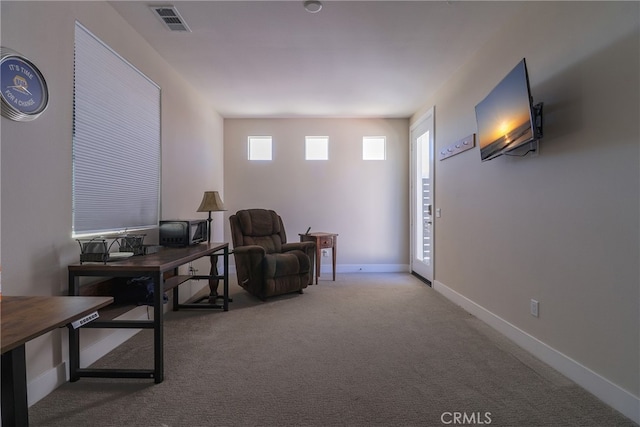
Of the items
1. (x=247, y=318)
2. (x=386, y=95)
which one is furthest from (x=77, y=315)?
(x=386, y=95)

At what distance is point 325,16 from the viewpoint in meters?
2.48

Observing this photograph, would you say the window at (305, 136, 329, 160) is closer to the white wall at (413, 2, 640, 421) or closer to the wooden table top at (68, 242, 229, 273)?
the white wall at (413, 2, 640, 421)

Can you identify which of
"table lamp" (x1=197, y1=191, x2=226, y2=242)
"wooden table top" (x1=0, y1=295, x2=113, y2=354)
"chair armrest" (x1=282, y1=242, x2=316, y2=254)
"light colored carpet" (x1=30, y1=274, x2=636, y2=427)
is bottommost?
"light colored carpet" (x1=30, y1=274, x2=636, y2=427)

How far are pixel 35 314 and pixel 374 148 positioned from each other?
4939 mm

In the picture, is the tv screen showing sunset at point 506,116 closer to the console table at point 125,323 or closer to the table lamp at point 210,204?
the console table at point 125,323

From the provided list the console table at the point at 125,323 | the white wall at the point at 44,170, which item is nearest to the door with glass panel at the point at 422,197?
the console table at the point at 125,323

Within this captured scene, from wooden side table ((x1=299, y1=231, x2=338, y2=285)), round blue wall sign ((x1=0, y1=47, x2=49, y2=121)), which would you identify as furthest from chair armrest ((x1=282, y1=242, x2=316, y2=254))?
round blue wall sign ((x1=0, y1=47, x2=49, y2=121))

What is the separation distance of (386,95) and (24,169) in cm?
372

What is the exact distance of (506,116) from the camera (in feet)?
7.53

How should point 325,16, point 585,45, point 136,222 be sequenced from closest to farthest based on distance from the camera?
point 585,45, point 325,16, point 136,222

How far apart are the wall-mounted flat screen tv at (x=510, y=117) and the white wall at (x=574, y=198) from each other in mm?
167

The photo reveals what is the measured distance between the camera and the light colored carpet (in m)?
1.62

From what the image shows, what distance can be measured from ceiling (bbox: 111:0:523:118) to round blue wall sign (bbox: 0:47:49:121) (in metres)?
0.99

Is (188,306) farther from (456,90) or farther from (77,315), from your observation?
(456,90)
